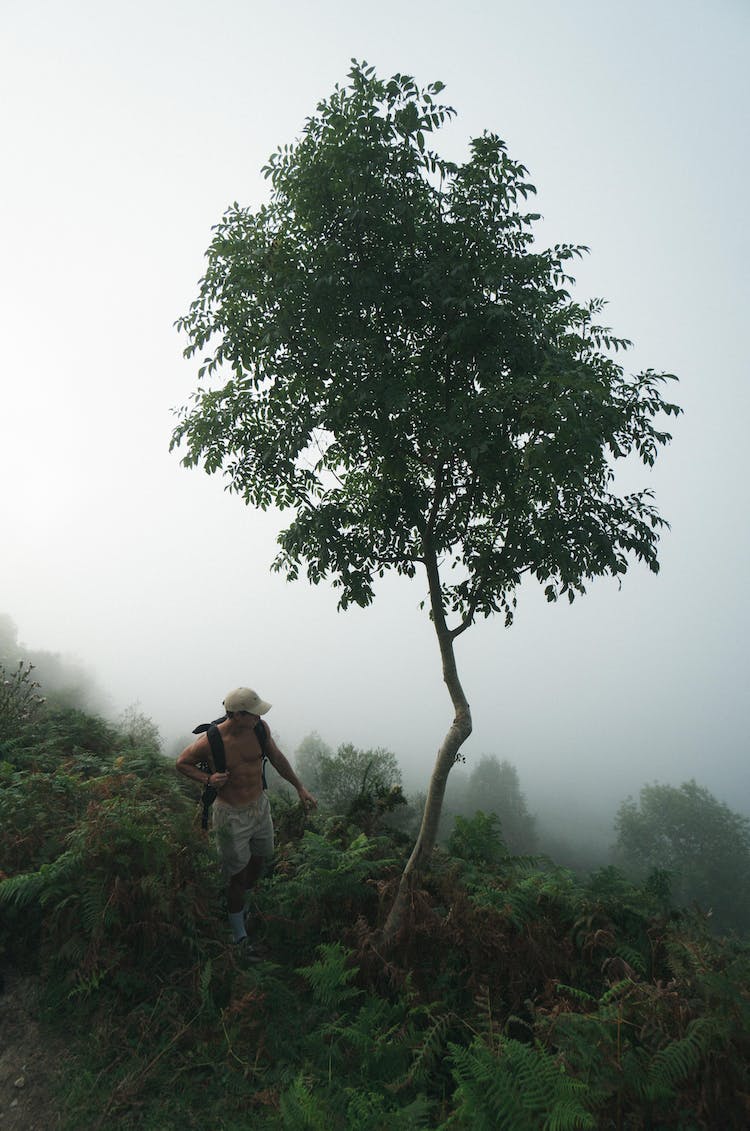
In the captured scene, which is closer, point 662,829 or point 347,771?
point 347,771

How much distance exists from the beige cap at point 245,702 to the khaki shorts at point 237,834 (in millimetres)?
1063

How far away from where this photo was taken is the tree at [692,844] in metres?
49.4

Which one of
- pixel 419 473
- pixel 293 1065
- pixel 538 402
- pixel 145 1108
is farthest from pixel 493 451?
pixel 145 1108

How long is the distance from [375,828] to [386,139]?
10190 mm

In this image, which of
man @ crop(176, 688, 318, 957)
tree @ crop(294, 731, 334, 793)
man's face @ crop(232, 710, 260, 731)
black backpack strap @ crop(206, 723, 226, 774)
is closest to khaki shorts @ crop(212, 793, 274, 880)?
man @ crop(176, 688, 318, 957)

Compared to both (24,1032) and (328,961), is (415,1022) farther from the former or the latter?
(24,1032)

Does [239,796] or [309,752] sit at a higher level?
[239,796]

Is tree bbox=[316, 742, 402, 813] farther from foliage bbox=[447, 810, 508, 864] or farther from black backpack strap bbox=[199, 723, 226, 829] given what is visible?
black backpack strap bbox=[199, 723, 226, 829]

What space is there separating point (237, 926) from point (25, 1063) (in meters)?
2.07

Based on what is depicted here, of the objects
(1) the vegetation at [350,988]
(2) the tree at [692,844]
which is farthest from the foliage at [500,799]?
(1) the vegetation at [350,988]

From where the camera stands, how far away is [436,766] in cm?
662

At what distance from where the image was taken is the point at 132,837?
5395mm

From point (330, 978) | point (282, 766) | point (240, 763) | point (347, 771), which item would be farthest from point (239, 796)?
point (347, 771)

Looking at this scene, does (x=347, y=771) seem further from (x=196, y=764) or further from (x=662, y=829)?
(x=662, y=829)
